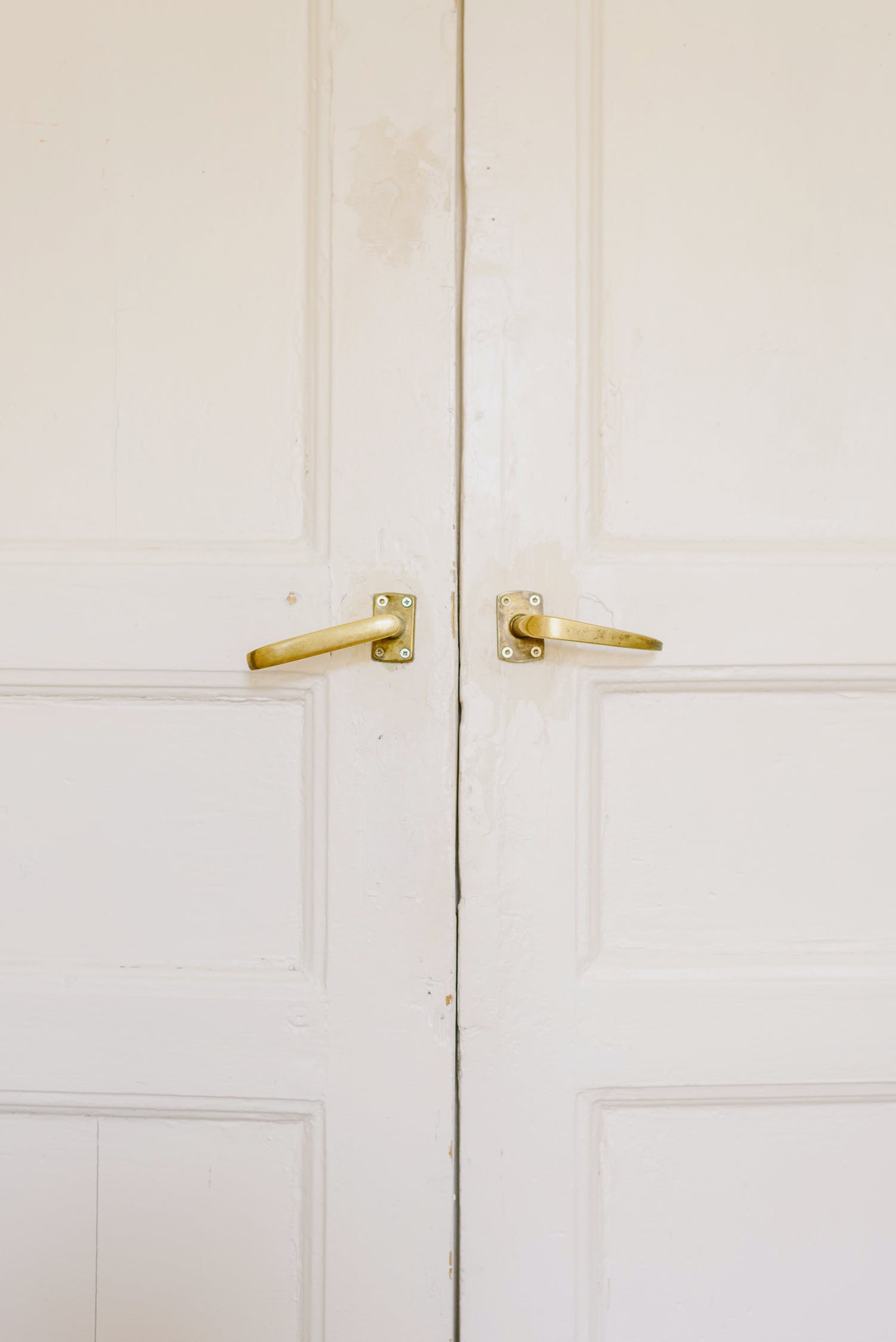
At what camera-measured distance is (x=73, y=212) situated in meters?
0.68

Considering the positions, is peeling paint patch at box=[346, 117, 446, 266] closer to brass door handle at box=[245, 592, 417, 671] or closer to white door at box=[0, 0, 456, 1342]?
white door at box=[0, 0, 456, 1342]

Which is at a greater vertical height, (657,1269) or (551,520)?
(551,520)

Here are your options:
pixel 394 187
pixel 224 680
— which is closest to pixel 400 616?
pixel 224 680

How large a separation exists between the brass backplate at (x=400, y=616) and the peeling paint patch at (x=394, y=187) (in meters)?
0.28

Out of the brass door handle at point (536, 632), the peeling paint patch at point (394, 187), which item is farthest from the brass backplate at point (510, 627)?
the peeling paint patch at point (394, 187)

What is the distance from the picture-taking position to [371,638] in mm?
625

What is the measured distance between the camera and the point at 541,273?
0.67 metres

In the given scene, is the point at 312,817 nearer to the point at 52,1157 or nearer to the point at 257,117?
the point at 52,1157

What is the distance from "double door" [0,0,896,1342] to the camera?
2.16 feet

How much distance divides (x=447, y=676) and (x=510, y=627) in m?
0.07

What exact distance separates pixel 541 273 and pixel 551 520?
209 mm

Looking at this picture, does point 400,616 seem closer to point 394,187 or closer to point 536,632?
point 536,632

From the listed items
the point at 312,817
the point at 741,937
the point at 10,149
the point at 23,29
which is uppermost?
the point at 23,29

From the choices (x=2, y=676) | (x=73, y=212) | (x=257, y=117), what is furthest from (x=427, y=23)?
(x=2, y=676)
